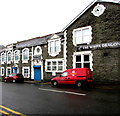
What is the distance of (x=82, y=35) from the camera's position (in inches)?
589

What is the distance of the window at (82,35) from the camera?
1443 centimetres

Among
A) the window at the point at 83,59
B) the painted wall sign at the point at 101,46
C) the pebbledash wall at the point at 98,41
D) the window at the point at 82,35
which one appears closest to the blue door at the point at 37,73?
the pebbledash wall at the point at 98,41

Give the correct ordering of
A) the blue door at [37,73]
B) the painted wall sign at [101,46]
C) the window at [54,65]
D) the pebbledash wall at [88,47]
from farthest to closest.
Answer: the blue door at [37,73] → the window at [54,65] → the pebbledash wall at [88,47] → the painted wall sign at [101,46]

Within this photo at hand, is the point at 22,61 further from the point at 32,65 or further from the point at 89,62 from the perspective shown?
the point at 89,62

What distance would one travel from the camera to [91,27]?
14.3 meters

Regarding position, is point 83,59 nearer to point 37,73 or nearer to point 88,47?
point 88,47

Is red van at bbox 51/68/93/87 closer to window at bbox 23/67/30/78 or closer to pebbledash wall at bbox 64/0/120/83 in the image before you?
pebbledash wall at bbox 64/0/120/83

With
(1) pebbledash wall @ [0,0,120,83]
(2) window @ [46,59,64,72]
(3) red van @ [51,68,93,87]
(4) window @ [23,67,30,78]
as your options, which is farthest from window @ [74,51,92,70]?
(4) window @ [23,67,30,78]

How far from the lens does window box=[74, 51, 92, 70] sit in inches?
562

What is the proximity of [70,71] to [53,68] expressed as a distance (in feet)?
20.4

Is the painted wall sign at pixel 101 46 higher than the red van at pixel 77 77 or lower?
higher

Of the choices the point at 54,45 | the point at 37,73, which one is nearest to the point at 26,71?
the point at 37,73

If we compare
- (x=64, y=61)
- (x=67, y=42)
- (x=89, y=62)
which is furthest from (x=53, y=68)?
(x=89, y=62)

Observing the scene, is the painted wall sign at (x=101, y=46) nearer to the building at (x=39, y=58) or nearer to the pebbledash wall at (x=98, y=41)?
the pebbledash wall at (x=98, y=41)
